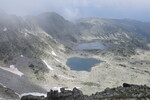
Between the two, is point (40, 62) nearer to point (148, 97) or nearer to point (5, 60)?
point (5, 60)

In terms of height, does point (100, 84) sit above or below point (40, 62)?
below

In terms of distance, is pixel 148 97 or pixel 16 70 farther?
pixel 16 70

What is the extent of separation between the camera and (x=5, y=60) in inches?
7003

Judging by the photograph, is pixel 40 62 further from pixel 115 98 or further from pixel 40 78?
pixel 115 98

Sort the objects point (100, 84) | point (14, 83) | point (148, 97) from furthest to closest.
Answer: point (100, 84), point (14, 83), point (148, 97)

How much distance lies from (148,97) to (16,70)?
108m

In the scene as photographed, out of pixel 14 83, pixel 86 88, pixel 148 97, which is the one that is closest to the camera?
pixel 148 97

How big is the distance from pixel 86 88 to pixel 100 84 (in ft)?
53.5

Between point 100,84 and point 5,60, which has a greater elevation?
point 5,60

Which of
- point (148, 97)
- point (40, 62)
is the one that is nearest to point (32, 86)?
point (40, 62)

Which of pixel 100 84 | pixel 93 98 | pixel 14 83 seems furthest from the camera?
pixel 100 84

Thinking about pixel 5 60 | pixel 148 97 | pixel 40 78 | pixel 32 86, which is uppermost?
pixel 5 60

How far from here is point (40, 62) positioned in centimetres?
19438

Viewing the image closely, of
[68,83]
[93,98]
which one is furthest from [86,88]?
[93,98]
